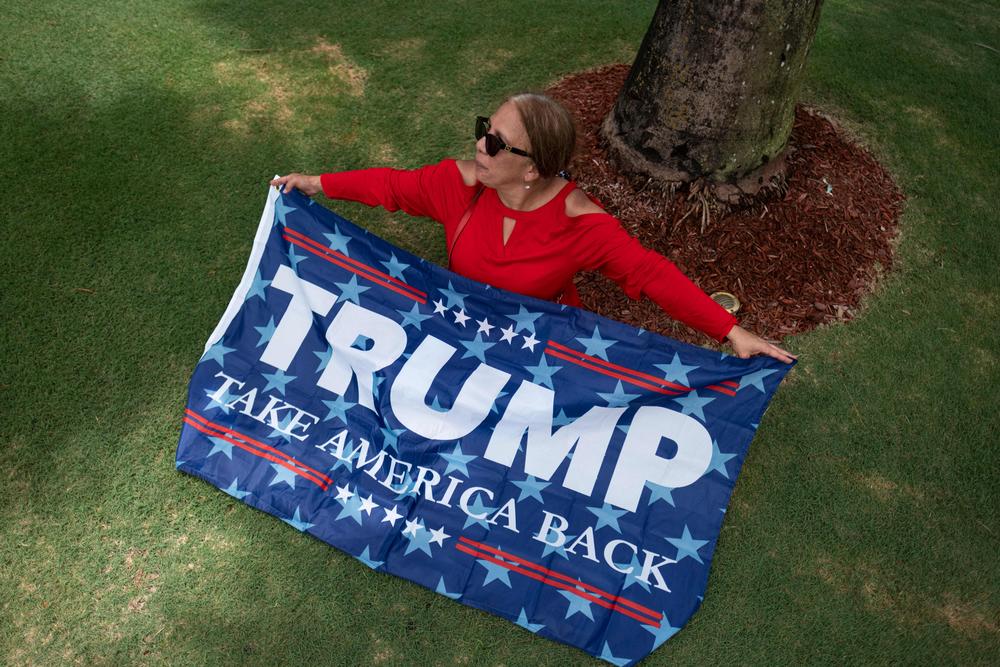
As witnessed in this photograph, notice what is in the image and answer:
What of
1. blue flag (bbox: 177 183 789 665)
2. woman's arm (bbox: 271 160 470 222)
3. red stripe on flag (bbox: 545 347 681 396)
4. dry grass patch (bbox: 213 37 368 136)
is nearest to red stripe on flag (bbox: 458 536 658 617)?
blue flag (bbox: 177 183 789 665)

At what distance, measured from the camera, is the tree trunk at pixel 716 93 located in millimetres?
4496

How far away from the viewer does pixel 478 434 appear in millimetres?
3818

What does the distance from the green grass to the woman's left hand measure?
1.06 metres

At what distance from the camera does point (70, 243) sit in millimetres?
4754

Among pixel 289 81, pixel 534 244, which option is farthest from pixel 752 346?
pixel 289 81

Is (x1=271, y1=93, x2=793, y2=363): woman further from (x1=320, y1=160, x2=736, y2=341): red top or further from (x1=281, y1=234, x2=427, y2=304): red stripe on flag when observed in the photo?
(x1=281, y1=234, x2=427, y2=304): red stripe on flag

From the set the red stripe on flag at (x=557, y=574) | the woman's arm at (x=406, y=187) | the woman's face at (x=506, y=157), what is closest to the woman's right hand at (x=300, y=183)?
the woman's arm at (x=406, y=187)

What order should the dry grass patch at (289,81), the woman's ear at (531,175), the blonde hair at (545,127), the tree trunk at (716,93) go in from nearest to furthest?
the blonde hair at (545,127) → the woman's ear at (531,175) → the tree trunk at (716,93) → the dry grass patch at (289,81)

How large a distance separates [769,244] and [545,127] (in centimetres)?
227

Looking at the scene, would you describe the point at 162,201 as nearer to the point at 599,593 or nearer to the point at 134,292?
the point at 134,292

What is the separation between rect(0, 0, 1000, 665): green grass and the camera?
11.8 ft

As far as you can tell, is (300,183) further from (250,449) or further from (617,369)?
(617,369)

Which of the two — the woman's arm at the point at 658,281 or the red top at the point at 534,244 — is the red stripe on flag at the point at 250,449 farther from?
the woman's arm at the point at 658,281

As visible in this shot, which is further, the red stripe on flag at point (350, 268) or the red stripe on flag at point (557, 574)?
the red stripe on flag at point (350, 268)
